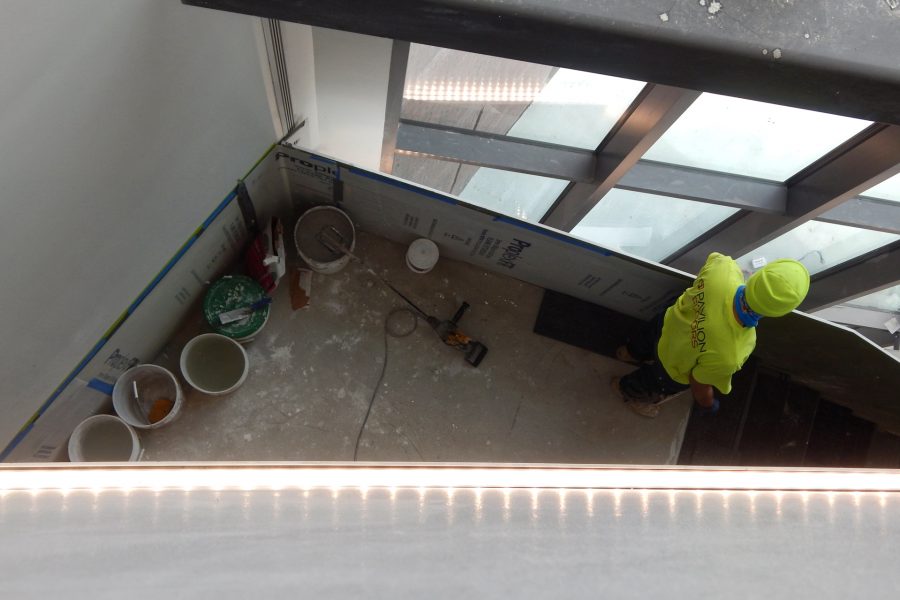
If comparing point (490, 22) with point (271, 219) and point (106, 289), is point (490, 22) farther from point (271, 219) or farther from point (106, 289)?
point (271, 219)

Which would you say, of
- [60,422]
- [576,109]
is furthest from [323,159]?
[60,422]

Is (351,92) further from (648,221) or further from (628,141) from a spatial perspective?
(648,221)

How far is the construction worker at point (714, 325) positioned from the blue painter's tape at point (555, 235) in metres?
0.31

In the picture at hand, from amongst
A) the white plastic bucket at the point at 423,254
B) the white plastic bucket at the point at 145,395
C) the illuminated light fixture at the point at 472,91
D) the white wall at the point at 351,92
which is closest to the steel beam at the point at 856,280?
the illuminated light fixture at the point at 472,91

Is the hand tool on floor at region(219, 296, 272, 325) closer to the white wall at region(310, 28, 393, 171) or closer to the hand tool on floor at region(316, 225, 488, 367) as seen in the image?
the hand tool on floor at region(316, 225, 488, 367)

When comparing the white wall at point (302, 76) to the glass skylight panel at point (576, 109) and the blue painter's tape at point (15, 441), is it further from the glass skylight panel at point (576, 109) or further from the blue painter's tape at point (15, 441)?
the blue painter's tape at point (15, 441)

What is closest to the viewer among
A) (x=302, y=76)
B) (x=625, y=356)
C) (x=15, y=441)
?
(x=15, y=441)

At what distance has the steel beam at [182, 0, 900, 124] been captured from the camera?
0.90 meters

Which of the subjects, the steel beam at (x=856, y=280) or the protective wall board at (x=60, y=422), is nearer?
the protective wall board at (x=60, y=422)

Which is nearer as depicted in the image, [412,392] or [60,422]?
[60,422]

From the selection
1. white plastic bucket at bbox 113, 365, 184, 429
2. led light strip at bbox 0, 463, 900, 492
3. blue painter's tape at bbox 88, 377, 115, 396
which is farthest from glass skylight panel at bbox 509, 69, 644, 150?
blue painter's tape at bbox 88, 377, 115, 396

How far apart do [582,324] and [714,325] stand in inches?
19.2

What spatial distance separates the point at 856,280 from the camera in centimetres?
239

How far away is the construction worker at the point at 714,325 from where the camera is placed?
163 cm
